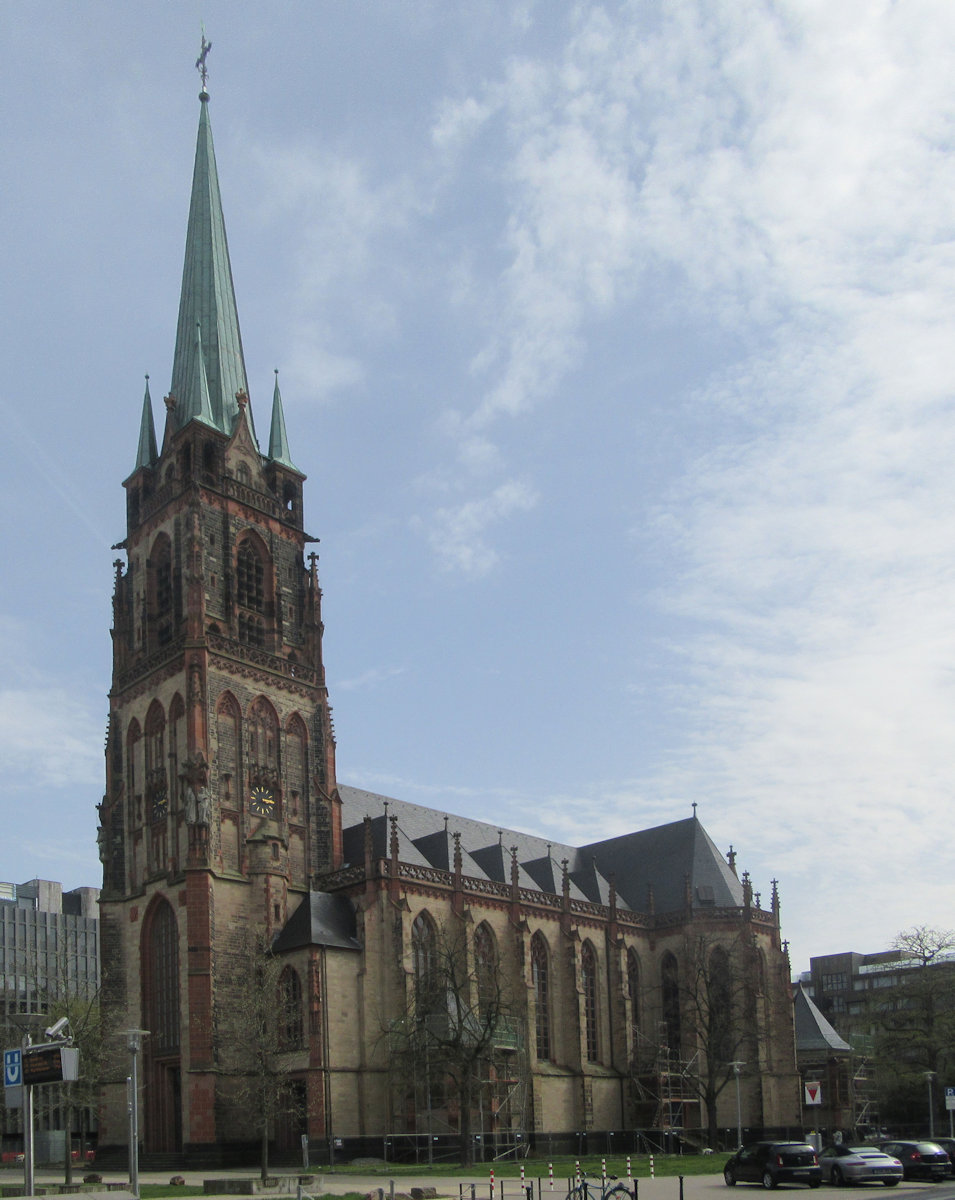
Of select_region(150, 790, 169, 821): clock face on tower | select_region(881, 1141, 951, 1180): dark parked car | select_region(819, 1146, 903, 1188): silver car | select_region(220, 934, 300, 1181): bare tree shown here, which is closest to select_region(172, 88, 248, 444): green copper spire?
select_region(150, 790, 169, 821): clock face on tower

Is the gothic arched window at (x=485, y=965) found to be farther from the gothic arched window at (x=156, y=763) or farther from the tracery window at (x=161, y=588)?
the tracery window at (x=161, y=588)

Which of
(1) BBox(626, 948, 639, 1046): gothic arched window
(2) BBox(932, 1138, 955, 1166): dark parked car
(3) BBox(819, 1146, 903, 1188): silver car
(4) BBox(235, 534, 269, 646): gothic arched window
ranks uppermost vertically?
(4) BBox(235, 534, 269, 646): gothic arched window

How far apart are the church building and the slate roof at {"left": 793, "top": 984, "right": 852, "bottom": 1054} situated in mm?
6802

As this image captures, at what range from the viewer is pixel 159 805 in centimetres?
5991

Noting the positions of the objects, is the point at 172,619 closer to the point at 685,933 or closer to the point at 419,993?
the point at 419,993

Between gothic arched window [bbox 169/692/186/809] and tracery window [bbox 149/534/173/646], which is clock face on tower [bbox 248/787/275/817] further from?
tracery window [bbox 149/534/173/646]

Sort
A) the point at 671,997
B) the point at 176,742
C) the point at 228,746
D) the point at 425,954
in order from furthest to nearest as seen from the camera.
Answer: the point at 671,997, the point at 425,954, the point at 228,746, the point at 176,742

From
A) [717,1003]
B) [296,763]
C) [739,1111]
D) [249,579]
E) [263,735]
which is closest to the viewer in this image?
[263,735]

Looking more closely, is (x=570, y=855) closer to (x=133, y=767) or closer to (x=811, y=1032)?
(x=811, y=1032)

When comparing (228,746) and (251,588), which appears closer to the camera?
(228,746)

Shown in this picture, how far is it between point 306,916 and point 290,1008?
384cm

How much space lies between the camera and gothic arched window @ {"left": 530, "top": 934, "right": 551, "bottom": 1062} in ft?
218

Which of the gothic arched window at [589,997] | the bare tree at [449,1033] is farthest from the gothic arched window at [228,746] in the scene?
the gothic arched window at [589,997]

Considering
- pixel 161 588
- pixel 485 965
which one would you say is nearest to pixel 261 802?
pixel 161 588
